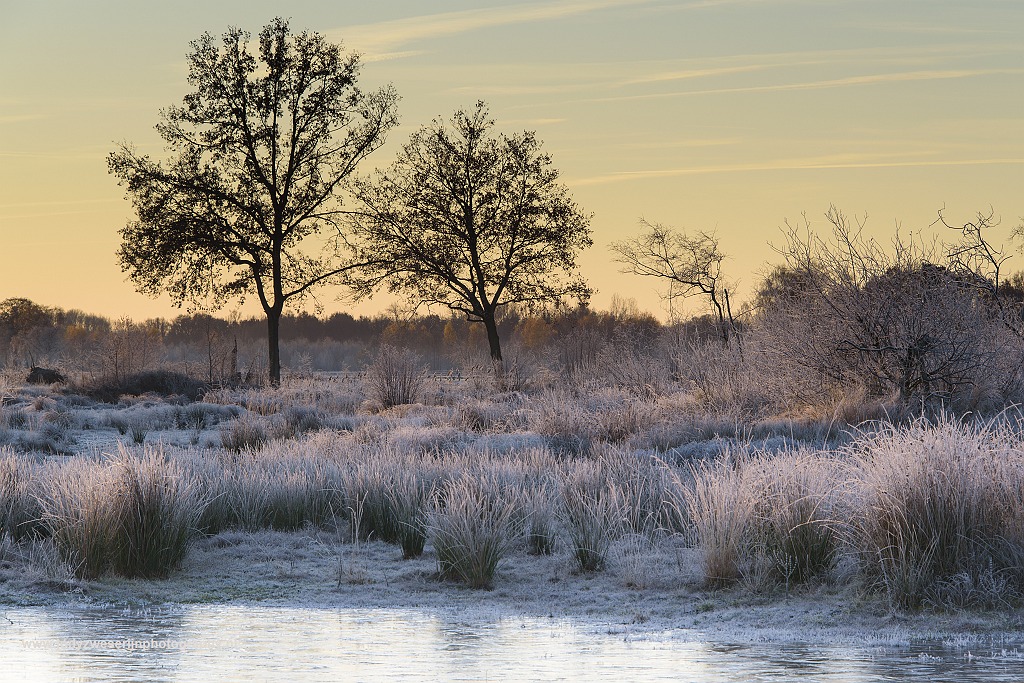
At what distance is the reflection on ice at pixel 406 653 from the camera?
6.87 meters

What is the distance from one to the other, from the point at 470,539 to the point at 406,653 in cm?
→ 251

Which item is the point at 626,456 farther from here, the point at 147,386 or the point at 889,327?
the point at 147,386

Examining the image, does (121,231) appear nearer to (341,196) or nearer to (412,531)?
(341,196)

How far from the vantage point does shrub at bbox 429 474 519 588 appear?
9945 mm

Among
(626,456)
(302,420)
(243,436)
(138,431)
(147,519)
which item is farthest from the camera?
(302,420)

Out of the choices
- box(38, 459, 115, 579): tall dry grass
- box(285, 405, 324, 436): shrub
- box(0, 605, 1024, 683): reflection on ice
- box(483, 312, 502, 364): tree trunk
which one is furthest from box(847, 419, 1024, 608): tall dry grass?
box(483, 312, 502, 364): tree trunk

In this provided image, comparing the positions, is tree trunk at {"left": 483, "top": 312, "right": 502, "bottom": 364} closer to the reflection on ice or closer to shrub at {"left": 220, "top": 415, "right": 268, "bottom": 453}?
shrub at {"left": 220, "top": 415, "right": 268, "bottom": 453}

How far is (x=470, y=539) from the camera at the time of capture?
32.8ft

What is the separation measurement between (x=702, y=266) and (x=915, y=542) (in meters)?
25.6

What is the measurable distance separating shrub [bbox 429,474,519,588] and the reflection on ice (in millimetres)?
1059

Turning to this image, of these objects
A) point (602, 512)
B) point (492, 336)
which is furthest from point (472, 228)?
point (602, 512)

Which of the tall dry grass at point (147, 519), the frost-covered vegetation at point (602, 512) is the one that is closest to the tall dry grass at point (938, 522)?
the frost-covered vegetation at point (602, 512)

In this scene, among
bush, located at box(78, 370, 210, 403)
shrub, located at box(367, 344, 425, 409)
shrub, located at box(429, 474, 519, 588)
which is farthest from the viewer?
bush, located at box(78, 370, 210, 403)

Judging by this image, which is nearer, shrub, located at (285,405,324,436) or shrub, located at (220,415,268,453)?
shrub, located at (220,415,268,453)
